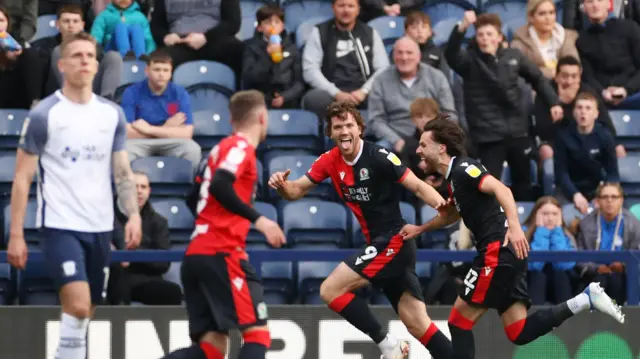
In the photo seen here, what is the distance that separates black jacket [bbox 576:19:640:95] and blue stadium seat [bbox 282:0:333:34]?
A: 2618 millimetres

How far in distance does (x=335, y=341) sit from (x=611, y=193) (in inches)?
104

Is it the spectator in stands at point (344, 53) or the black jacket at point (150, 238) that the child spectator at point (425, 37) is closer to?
the spectator in stands at point (344, 53)

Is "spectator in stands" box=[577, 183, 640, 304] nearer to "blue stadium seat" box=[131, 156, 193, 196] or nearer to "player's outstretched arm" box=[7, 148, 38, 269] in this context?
"blue stadium seat" box=[131, 156, 193, 196]

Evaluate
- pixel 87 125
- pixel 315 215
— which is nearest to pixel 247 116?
pixel 87 125

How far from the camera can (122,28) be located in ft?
43.5

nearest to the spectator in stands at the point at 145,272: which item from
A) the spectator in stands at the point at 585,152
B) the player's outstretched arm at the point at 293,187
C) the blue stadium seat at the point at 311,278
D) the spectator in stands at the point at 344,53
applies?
the blue stadium seat at the point at 311,278

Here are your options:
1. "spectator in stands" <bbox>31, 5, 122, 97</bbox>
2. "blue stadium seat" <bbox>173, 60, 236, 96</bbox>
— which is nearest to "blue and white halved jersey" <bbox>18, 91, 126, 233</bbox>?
"spectator in stands" <bbox>31, 5, 122, 97</bbox>

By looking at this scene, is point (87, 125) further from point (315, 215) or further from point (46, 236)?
point (315, 215)

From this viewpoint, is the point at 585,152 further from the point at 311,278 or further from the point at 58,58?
the point at 58,58

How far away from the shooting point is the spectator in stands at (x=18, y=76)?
12.5m

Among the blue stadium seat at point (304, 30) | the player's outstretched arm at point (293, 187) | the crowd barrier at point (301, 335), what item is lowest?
the crowd barrier at point (301, 335)

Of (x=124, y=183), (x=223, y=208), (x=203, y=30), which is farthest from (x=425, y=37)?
(x=223, y=208)

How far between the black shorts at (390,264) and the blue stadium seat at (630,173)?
12.8 feet

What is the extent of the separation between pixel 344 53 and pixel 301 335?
3.52 meters
